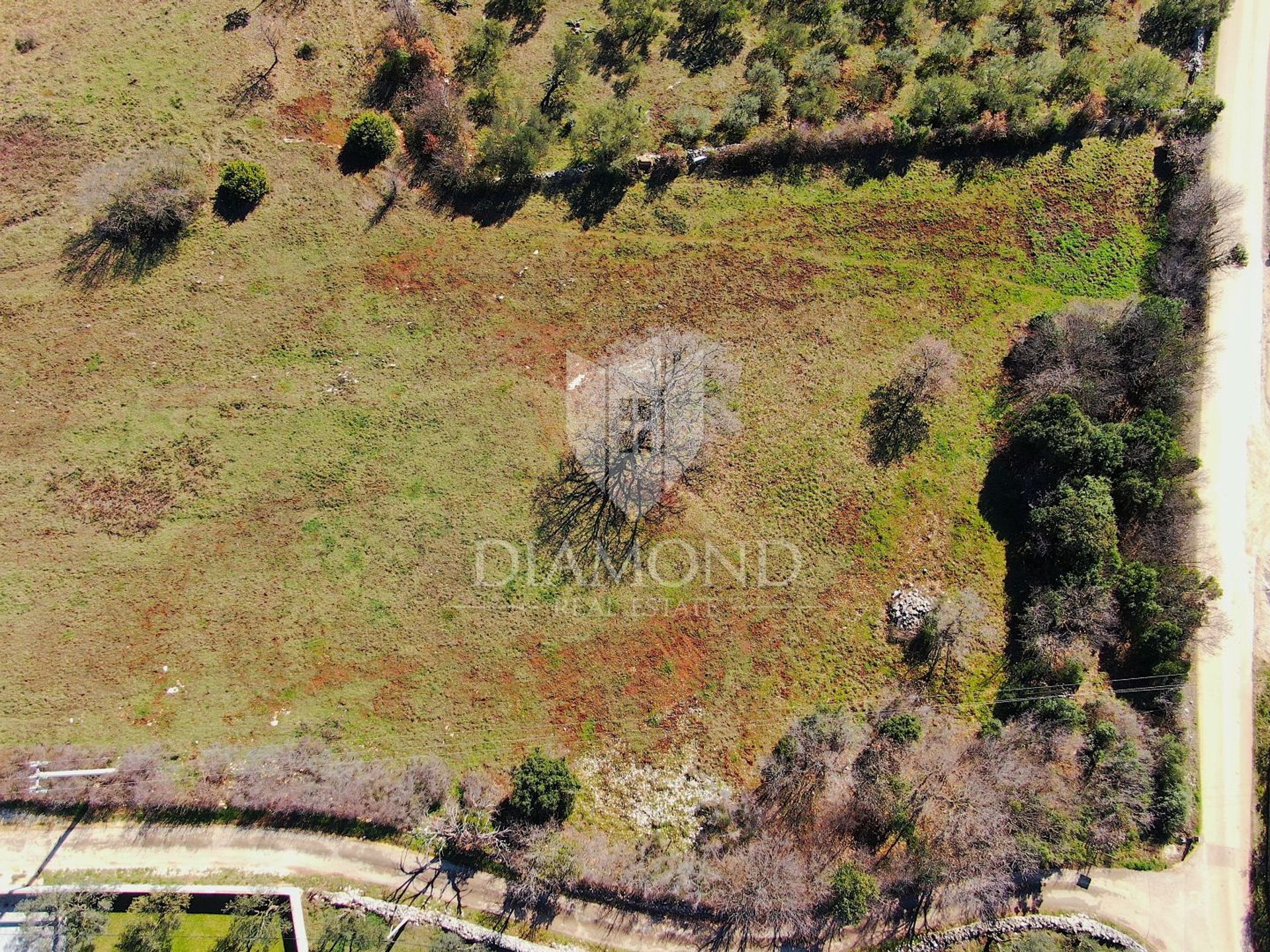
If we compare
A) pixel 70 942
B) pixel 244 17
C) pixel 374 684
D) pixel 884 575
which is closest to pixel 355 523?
pixel 374 684

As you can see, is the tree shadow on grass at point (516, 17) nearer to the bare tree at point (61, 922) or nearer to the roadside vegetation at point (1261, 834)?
the bare tree at point (61, 922)

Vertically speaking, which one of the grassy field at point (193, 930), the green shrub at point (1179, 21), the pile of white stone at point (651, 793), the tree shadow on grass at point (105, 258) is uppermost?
the green shrub at point (1179, 21)

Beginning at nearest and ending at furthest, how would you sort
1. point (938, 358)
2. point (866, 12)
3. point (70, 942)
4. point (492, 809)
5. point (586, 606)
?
point (70, 942), point (492, 809), point (586, 606), point (938, 358), point (866, 12)

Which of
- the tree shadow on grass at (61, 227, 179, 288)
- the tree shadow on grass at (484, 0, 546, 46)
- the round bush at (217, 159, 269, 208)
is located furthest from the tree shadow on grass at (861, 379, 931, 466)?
the tree shadow on grass at (61, 227, 179, 288)

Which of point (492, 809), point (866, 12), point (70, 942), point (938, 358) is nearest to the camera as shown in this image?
point (70, 942)

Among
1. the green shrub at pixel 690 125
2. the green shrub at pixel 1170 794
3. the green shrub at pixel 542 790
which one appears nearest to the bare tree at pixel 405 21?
the green shrub at pixel 690 125

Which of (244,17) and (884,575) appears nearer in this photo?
(884,575)

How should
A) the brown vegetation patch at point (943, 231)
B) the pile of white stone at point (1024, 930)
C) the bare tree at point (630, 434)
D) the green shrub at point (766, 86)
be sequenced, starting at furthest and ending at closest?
the green shrub at point (766, 86) → the brown vegetation patch at point (943, 231) → the bare tree at point (630, 434) → the pile of white stone at point (1024, 930)

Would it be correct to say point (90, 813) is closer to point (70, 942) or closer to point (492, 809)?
point (70, 942)
